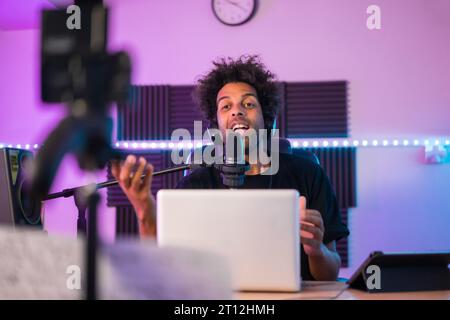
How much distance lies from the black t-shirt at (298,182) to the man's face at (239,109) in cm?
22

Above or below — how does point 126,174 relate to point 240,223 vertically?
above

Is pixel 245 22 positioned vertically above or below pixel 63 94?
above

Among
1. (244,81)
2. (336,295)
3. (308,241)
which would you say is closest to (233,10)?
(244,81)

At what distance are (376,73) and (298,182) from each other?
246cm

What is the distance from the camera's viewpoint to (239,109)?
262 centimetres

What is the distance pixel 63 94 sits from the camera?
0.74 m

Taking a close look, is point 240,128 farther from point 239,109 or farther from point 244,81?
point 244,81

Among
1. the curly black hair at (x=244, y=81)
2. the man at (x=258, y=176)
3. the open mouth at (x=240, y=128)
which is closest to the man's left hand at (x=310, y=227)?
the man at (x=258, y=176)

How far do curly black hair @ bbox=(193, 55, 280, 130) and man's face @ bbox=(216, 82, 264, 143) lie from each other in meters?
0.07

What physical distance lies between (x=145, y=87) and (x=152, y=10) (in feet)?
2.35

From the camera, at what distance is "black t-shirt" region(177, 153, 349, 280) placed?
7.96 ft

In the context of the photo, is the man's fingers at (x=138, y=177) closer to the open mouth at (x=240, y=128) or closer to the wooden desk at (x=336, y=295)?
the wooden desk at (x=336, y=295)

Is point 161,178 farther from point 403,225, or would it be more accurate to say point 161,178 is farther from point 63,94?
point 63,94

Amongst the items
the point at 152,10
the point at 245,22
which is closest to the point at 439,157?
the point at 245,22
